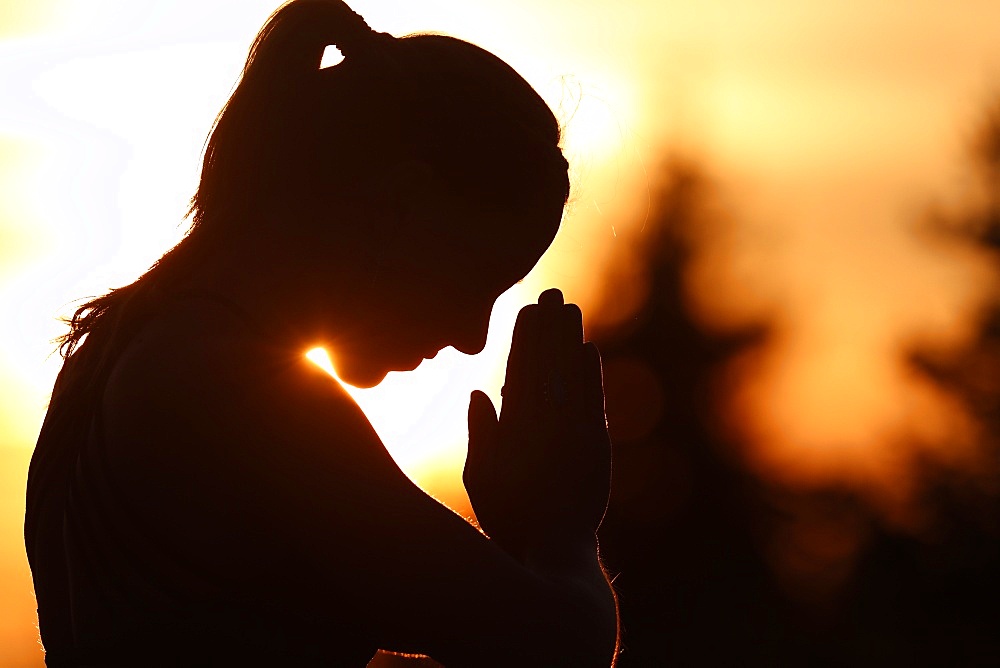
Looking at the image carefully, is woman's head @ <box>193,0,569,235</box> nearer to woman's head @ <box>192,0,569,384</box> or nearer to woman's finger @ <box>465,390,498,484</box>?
woman's head @ <box>192,0,569,384</box>

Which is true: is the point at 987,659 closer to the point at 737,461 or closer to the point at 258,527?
the point at 737,461

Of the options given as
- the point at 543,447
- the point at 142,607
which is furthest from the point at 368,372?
the point at 142,607

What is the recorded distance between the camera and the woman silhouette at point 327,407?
80.6 inches

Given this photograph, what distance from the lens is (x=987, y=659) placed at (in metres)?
28.0

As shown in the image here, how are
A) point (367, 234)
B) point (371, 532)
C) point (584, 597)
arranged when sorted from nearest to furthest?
1. point (371, 532)
2. point (584, 597)
3. point (367, 234)

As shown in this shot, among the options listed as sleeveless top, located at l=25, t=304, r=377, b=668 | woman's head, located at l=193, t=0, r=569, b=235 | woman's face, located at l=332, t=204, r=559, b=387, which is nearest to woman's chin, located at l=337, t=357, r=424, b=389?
woman's face, located at l=332, t=204, r=559, b=387

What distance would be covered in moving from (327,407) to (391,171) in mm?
460

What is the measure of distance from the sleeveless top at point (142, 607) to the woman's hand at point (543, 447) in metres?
0.40

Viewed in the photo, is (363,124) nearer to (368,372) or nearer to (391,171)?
(391,171)

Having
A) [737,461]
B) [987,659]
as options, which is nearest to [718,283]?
[737,461]

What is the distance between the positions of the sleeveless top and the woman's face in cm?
45

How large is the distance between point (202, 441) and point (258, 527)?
16 centimetres

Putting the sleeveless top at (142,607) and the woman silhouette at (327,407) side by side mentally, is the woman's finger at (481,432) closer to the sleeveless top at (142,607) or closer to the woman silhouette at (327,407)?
the woman silhouette at (327,407)

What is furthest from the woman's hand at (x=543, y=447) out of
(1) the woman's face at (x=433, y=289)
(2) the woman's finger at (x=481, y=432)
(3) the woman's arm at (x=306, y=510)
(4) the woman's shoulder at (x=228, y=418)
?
(4) the woman's shoulder at (x=228, y=418)
